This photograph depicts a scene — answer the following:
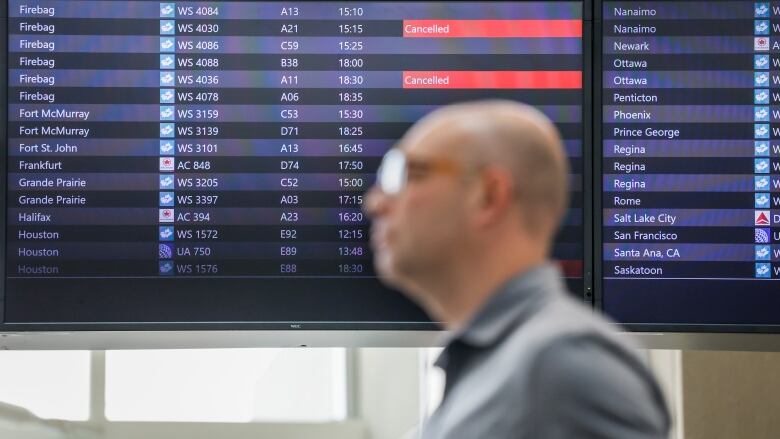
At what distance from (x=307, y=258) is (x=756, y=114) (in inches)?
45.7

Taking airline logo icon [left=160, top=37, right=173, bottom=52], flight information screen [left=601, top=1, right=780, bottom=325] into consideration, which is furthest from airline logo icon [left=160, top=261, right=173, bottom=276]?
flight information screen [left=601, top=1, right=780, bottom=325]

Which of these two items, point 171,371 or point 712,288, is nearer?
point 712,288

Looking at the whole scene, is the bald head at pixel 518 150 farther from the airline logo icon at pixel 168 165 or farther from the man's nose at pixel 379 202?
the airline logo icon at pixel 168 165

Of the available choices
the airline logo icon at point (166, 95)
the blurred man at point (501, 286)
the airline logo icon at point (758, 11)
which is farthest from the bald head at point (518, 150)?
the airline logo icon at point (758, 11)

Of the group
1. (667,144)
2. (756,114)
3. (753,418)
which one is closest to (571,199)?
(667,144)

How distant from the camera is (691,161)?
2865 millimetres

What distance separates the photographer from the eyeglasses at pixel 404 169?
4.49 feet

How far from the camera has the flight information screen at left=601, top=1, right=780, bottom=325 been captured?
2855 mm

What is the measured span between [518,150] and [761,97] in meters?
1.73

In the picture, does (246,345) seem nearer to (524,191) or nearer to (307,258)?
(307,258)

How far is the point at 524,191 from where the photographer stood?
134 cm

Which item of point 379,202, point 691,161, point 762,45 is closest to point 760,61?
point 762,45

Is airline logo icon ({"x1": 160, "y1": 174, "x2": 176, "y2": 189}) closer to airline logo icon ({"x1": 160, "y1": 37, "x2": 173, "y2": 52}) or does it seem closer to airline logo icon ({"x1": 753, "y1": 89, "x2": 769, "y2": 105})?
airline logo icon ({"x1": 160, "y1": 37, "x2": 173, "y2": 52})

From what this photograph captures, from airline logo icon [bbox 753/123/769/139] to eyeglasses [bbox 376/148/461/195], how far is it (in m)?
1.68
